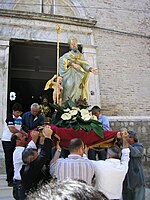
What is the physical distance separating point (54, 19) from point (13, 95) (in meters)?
4.56

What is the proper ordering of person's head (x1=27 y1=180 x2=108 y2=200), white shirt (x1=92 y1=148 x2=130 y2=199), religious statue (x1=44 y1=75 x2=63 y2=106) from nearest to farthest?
person's head (x1=27 y1=180 x2=108 y2=200) < white shirt (x1=92 y1=148 x2=130 y2=199) < religious statue (x1=44 y1=75 x2=63 y2=106)

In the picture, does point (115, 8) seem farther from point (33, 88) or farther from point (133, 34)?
point (33, 88)

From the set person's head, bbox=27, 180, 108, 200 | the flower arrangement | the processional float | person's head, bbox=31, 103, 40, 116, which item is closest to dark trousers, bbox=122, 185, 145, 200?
the processional float

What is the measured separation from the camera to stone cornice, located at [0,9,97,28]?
9.03 meters

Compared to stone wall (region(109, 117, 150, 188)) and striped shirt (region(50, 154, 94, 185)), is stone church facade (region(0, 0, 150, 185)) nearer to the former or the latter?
stone wall (region(109, 117, 150, 188))

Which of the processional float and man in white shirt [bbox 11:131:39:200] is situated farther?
the processional float

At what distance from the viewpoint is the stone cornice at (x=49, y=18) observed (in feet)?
29.6

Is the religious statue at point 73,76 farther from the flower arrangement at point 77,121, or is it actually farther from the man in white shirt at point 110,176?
the man in white shirt at point 110,176

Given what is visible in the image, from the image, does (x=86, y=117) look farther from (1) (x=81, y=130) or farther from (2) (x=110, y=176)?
(2) (x=110, y=176)

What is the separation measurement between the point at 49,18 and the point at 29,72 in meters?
4.01

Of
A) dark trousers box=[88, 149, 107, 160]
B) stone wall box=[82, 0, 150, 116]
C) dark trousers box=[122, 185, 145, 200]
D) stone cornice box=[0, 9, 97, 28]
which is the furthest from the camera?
stone wall box=[82, 0, 150, 116]

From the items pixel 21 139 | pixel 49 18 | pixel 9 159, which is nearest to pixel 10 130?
pixel 9 159

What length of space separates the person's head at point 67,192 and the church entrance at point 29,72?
1009 centimetres

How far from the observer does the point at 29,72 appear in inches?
508
